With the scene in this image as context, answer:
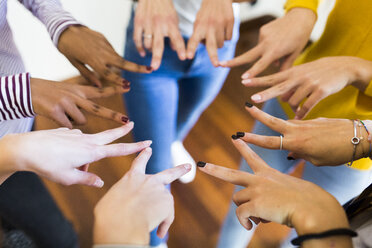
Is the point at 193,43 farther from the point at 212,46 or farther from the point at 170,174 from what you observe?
the point at 170,174

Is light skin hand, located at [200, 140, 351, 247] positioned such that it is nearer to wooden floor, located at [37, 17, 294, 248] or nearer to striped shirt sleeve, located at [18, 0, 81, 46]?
wooden floor, located at [37, 17, 294, 248]

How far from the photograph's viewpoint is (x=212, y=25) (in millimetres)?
576

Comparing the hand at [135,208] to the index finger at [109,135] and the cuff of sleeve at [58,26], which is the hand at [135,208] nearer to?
the index finger at [109,135]

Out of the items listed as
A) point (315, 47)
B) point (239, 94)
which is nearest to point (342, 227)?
point (315, 47)

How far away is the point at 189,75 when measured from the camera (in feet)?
2.24

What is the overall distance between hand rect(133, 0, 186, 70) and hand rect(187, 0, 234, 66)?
3 cm

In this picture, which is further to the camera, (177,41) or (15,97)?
(177,41)

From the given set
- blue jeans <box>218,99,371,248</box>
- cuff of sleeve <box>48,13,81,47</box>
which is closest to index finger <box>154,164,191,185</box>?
blue jeans <box>218,99,371,248</box>

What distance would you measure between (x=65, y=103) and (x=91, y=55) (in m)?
0.13

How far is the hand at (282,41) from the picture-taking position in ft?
1.76

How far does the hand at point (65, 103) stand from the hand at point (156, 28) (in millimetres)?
151

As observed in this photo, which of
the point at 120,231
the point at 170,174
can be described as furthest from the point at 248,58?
the point at 120,231

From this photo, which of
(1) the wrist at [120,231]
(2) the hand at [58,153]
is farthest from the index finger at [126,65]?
(1) the wrist at [120,231]

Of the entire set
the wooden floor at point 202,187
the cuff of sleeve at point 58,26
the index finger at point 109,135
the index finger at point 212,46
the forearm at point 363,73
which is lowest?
the wooden floor at point 202,187
